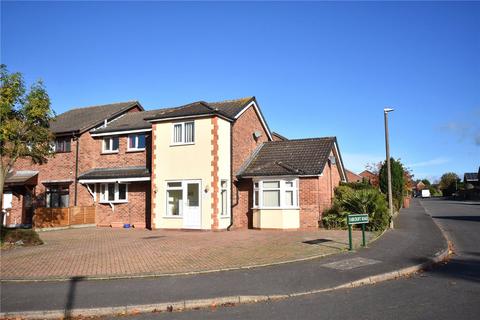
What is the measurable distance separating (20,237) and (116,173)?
797 cm

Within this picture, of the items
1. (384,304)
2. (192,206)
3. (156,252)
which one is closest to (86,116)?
(192,206)

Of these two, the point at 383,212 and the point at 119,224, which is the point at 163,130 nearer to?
the point at 119,224

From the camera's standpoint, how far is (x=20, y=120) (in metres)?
15.6

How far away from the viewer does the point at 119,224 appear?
2339 centimetres

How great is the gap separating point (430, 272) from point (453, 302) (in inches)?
125

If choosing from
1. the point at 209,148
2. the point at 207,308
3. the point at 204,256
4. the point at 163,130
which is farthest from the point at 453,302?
the point at 163,130

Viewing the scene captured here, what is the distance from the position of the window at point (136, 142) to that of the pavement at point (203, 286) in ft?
47.2

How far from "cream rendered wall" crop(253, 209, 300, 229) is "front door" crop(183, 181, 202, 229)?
3.07 metres

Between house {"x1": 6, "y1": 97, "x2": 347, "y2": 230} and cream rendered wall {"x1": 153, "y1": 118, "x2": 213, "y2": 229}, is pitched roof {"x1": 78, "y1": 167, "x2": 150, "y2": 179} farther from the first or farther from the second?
cream rendered wall {"x1": 153, "y1": 118, "x2": 213, "y2": 229}

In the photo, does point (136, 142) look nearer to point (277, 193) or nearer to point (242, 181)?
point (242, 181)

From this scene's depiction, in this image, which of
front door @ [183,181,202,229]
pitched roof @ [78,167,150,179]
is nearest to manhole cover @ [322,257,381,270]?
front door @ [183,181,202,229]

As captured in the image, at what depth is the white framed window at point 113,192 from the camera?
23.5 meters

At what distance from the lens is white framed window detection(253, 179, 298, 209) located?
20406 millimetres

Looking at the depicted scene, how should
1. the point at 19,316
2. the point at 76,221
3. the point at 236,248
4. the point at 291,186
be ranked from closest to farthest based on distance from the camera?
the point at 19,316 → the point at 236,248 → the point at 291,186 → the point at 76,221
